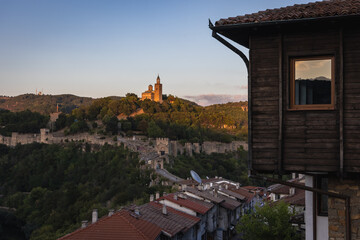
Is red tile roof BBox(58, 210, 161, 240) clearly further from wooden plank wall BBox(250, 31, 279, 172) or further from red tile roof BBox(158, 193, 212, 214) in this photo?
wooden plank wall BBox(250, 31, 279, 172)

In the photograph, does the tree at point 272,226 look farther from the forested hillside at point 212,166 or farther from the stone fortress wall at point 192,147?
the stone fortress wall at point 192,147

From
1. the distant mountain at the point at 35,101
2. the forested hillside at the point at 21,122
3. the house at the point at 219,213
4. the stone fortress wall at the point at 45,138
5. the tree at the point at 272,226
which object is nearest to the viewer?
the tree at the point at 272,226

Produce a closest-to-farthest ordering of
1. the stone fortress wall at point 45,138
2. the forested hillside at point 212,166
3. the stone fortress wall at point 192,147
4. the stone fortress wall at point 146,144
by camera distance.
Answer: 1. the forested hillside at point 212,166
2. the stone fortress wall at point 146,144
3. the stone fortress wall at point 192,147
4. the stone fortress wall at point 45,138

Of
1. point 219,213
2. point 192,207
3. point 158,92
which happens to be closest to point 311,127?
point 192,207

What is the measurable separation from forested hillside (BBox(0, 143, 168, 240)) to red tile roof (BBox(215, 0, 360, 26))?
1269 inches

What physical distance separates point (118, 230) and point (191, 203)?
29.6 ft

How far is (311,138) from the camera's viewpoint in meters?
5.35

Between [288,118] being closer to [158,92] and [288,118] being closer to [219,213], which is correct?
[219,213]

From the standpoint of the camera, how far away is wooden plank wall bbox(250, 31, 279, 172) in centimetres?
552

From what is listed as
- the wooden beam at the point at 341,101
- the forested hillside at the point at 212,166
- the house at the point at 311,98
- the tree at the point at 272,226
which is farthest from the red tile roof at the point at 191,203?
the forested hillside at the point at 212,166

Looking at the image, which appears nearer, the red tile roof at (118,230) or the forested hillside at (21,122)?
the red tile roof at (118,230)

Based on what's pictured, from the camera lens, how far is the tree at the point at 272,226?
15531 millimetres

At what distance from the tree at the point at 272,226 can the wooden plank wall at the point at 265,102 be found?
10266mm

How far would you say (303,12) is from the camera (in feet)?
17.7
